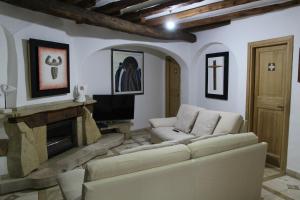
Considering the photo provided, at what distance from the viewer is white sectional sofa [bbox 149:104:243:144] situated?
3.71m

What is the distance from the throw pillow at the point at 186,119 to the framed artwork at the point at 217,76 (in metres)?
0.80

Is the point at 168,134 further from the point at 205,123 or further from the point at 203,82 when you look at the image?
the point at 203,82

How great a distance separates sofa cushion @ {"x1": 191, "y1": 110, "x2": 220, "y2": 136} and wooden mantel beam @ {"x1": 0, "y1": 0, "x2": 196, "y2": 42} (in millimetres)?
1800

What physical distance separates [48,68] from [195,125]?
260cm

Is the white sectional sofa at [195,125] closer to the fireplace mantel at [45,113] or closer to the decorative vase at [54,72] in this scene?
the fireplace mantel at [45,113]

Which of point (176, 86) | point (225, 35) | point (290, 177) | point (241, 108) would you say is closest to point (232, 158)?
point (290, 177)

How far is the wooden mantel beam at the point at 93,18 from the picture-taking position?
2994 mm

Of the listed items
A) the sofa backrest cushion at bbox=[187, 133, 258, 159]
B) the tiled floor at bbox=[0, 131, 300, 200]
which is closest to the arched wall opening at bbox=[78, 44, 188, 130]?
the tiled floor at bbox=[0, 131, 300, 200]

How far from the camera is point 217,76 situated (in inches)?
199

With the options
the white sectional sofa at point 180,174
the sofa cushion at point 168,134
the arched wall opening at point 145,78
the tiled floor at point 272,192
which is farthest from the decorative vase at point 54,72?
the sofa cushion at point 168,134

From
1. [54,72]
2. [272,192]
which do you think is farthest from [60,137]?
[272,192]

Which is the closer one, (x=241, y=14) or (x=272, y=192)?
(x=272, y=192)

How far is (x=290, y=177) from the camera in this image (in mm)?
3543

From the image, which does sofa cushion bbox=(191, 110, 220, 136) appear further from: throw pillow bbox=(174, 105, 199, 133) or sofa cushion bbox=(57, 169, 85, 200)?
sofa cushion bbox=(57, 169, 85, 200)
